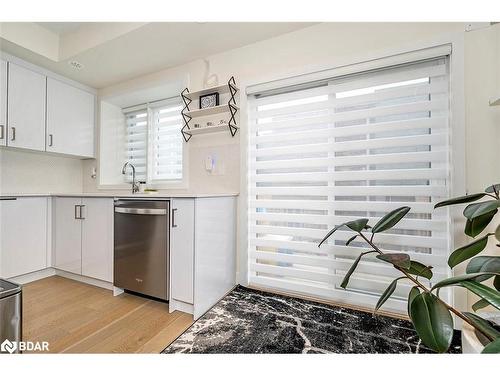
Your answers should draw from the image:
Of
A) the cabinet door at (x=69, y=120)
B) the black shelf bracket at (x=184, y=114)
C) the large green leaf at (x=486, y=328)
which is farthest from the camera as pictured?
the cabinet door at (x=69, y=120)

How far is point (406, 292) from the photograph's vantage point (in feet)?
5.10

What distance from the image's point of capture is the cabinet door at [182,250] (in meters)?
1.60

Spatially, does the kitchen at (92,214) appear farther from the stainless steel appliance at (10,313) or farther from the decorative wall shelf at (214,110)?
the stainless steel appliance at (10,313)

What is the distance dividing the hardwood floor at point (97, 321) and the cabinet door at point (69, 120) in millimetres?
1530

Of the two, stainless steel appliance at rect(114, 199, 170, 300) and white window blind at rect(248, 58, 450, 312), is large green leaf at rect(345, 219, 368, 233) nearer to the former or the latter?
white window blind at rect(248, 58, 450, 312)

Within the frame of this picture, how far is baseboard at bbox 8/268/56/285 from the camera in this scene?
7.29 ft

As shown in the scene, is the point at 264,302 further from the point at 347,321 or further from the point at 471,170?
the point at 471,170

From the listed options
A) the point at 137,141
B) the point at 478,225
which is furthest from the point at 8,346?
the point at 137,141

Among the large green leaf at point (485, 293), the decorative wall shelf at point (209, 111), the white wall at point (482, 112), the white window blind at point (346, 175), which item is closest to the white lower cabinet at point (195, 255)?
the white window blind at point (346, 175)

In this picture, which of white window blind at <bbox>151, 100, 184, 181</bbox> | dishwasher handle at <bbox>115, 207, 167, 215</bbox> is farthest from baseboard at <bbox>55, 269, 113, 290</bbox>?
white window blind at <bbox>151, 100, 184, 181</bbox>

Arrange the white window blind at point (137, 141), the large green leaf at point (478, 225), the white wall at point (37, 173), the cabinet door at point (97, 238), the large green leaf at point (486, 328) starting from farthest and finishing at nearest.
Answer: the white window blind at point (137, 141) → the white wall at point (37, 173) → the cabinet door at point (97, 238) → the large green leaf at point (478, 225) → the large green leaf at point (486, 328)

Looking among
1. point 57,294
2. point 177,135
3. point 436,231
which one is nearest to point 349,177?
point 436,231

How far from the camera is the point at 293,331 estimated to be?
1335mm

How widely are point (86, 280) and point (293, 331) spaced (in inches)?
81.4
